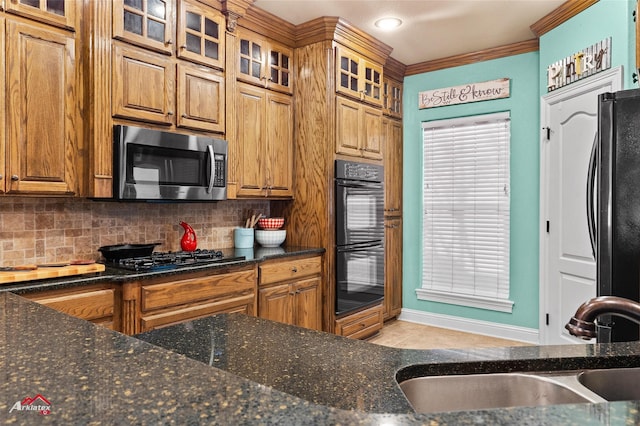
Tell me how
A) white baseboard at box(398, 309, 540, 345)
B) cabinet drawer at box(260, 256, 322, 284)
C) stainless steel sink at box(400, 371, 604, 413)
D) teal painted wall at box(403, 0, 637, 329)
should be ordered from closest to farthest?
→ 1. stainless steel sink at box(400, 371, 604, 413)
2. cabinet drawer at box(260, 256, 322, 284)
3. teal painted wall at box(403, 0, 637, 329)
4. white baseboard at box(398, 309, 540, 345)

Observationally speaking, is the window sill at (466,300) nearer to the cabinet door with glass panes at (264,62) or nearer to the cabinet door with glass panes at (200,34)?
the cabinet door with glass panes at (264,62)

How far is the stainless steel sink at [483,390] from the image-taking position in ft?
3.17

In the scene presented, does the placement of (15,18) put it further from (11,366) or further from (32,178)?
(11,366)

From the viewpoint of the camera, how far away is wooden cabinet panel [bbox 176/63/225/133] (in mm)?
2830

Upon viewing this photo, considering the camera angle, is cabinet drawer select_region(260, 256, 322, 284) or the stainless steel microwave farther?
cabinet drawer select_region(260, 256, 322, 284)

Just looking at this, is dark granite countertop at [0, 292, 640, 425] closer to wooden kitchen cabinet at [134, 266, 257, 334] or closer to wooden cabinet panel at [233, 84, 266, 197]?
wooden kitchen cabinet at [134, 266, 257, 334]

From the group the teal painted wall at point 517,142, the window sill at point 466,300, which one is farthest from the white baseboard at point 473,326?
the window sill at point 466,300

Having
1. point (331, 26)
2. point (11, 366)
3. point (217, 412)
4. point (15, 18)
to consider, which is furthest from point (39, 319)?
point (331, 26)

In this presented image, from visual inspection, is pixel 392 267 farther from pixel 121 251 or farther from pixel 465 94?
pixel 121 251

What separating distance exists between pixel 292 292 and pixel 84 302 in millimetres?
1517

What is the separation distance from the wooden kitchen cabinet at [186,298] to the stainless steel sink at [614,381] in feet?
6.67

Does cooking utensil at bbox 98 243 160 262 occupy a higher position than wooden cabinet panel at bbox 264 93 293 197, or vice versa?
wooden cabinet panel at bbox 264 93 293 197

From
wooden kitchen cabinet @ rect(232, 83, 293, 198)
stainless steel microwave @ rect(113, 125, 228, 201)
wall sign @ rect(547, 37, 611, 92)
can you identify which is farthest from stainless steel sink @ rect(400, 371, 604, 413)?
wall sign @ rect(547, 37, 611, 92)

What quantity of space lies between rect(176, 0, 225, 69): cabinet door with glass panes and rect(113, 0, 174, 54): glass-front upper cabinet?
3.2 inches
